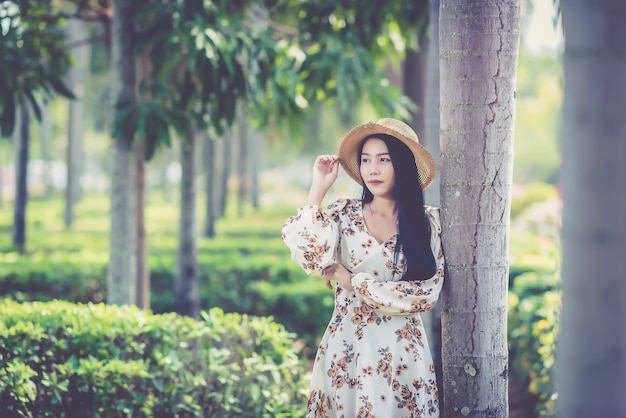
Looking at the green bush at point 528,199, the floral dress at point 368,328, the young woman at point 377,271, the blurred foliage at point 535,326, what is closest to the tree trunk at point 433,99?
the blurred foliage at point 535,326

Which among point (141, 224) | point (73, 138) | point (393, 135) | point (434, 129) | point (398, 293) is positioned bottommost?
point (398, 293)

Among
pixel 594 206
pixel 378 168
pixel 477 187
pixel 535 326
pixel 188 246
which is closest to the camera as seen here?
pixel 594 206

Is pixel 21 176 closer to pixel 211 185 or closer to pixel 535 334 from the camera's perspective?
pixel 211 185

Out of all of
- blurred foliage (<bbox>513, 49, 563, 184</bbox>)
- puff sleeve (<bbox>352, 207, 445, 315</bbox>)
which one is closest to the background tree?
puff sleeve (<bbox>352, 207, 445, 315</bbox>)

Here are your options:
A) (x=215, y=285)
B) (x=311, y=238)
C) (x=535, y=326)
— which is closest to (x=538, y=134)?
(x=215, y=285)

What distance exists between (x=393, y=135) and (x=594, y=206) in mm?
1357

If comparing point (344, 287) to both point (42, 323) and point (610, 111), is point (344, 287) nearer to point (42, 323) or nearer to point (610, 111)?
point (610, 111)

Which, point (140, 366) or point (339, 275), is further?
point (140, 366)

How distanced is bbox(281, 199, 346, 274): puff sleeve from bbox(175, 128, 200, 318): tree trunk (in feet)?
14.0

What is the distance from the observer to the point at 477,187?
9.35ft

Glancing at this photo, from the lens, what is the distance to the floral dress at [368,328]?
9.57 feet

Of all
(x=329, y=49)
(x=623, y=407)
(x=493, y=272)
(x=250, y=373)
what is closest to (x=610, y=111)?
(x=623, y=407)

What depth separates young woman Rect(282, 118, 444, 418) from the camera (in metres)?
A: 2.93

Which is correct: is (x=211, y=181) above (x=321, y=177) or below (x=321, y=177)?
above
